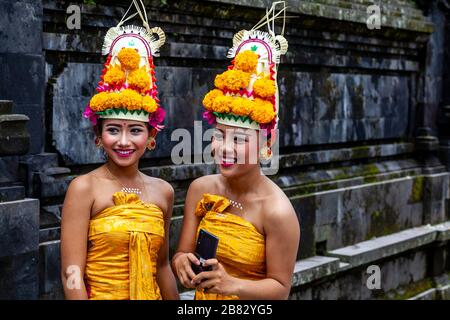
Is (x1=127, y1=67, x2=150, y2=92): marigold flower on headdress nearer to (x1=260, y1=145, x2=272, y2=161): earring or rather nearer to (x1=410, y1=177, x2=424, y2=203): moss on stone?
(x1=260, y1=145, x2=272, y2=161): earring

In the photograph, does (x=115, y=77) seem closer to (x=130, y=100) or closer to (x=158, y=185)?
(x=130, y=100)

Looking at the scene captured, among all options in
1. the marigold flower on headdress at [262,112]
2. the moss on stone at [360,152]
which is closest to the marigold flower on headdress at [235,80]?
the marigold flower on headdress at [262,112]

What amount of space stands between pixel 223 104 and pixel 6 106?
6.08 feet

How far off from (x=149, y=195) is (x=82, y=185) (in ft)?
1.34

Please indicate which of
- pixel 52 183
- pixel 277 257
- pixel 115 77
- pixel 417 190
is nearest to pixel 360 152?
pixel 417 190

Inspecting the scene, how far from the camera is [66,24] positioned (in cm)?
738

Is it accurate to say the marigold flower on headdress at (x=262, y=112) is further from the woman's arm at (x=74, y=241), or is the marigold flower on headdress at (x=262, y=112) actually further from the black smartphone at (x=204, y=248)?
the woman's arm at (x=74, y=241)

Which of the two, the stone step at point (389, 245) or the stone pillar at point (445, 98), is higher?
the stone pillar at point (445, 98)

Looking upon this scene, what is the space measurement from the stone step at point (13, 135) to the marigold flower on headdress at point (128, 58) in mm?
1333

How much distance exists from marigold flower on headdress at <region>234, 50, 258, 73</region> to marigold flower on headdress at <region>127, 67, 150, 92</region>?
0.50m

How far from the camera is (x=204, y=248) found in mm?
4875

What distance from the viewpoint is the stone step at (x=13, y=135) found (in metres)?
6.25
